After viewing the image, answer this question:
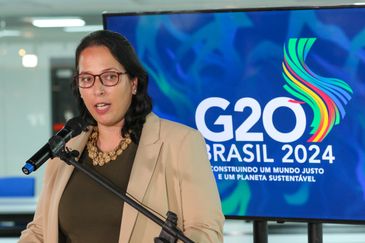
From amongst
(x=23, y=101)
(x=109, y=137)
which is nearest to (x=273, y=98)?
(x=109, y=137)

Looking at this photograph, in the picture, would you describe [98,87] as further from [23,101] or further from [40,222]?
[23,101]

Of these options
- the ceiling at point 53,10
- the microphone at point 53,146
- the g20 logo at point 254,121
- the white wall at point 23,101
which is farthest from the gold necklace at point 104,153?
the white wall at point 23,101

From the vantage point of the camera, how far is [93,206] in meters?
1.87

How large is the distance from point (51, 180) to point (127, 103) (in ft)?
1.02

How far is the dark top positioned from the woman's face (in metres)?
0.13

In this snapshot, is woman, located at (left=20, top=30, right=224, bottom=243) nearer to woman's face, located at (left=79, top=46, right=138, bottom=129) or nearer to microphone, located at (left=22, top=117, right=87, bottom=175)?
woman's face, located at (left=79, top=46, right=138, bottom=129)

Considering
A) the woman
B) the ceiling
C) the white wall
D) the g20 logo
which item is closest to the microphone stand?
the woman

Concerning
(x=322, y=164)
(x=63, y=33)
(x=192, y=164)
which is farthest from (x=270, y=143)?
(x=63, y=33)

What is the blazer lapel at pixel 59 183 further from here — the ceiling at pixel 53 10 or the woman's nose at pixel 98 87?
the ceiling at pixel 53 10

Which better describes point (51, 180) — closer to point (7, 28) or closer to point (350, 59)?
point (350, 59)

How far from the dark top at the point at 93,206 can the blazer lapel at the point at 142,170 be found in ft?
0.13

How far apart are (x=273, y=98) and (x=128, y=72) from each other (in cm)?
103

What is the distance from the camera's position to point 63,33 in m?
7.57

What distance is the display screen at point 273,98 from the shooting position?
2689mm
